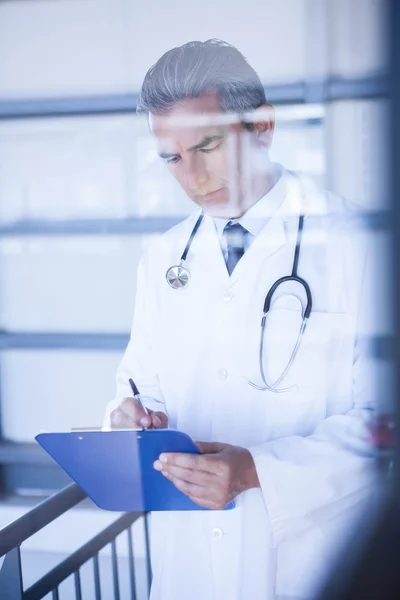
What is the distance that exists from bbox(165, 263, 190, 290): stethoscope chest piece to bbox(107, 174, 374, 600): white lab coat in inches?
0.7

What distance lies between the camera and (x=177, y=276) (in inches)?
60.2

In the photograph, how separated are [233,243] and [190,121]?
29 centimetres

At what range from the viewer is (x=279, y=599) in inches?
56.3

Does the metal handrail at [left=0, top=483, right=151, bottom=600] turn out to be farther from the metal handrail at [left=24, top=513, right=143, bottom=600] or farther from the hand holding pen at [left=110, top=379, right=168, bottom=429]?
the hand holding pen at [left=110, top=379, right=168, bottom=429]

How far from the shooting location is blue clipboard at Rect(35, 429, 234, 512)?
1268 millimetres

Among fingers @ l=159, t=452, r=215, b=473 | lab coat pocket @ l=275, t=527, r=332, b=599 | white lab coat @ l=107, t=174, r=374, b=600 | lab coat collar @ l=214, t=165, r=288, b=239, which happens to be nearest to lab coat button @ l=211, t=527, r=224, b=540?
white lab coat @ l=107, t=174, r=374, b=600

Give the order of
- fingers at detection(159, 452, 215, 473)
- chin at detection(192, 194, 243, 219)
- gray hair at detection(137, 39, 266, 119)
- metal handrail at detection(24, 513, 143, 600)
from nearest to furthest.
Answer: fingers at detection(159, 452, 215, 473), gray hair at detection(137, 39, 266, 119), chin at detection(192, 194, 243, 219), metal handrail at detection(24, 513, 143, 600)

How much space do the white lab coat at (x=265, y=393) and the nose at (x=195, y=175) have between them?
0.09 m

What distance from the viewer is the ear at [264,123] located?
54.9 inches

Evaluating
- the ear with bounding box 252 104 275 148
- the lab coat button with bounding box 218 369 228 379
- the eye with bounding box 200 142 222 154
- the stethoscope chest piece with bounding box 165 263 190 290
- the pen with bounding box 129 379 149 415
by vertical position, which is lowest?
the pen with bounding box 129 379 149 415

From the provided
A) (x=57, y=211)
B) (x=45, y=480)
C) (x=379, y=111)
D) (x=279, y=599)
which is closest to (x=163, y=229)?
(x=57, y=211)

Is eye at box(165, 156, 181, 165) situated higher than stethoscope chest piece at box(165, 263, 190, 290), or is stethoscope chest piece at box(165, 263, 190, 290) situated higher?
eye at box(165, 156, 181, 165)

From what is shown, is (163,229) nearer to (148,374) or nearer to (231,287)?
(231,287)

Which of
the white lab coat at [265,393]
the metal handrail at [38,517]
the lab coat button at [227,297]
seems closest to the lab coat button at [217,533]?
the white lab coat at [265,393]
